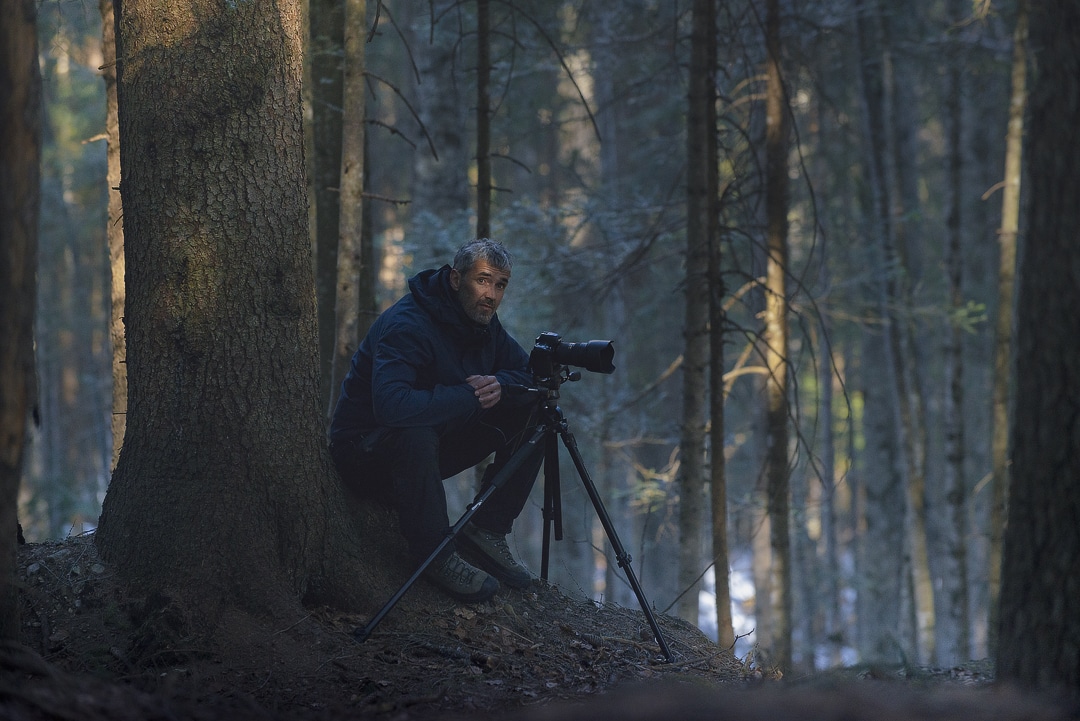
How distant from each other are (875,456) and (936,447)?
9.23 metres

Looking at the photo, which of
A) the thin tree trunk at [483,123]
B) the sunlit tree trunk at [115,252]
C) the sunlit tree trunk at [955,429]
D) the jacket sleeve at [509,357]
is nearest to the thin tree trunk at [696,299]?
the thin tree trunk at [483,123]

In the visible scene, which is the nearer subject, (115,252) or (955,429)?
(115,252)

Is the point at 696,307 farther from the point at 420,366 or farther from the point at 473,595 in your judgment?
the point at 473,595

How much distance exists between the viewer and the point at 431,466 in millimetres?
4156

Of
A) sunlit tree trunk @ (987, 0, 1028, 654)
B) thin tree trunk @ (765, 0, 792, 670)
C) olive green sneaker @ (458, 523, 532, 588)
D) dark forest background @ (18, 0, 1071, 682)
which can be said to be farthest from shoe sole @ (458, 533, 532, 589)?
sunlit tree trunk @ (987, 0, 1028, 654)

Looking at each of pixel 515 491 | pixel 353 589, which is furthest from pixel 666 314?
pixel 353 589

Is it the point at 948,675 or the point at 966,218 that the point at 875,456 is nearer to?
the point at 966,218

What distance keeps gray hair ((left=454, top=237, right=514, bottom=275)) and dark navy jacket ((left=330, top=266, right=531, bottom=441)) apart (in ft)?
0.29

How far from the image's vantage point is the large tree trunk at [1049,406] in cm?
274

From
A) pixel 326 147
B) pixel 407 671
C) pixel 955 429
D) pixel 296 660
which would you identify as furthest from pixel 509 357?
pixel 955 429

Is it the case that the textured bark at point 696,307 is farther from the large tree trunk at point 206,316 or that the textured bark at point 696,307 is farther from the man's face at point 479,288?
the large tree trunk at point 206,316

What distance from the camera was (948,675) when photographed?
17.6ft

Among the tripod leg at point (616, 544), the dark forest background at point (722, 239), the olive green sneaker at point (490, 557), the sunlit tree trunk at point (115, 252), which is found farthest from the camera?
the dark forest background at point (722, 239)

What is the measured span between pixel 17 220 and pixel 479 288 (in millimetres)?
2340
